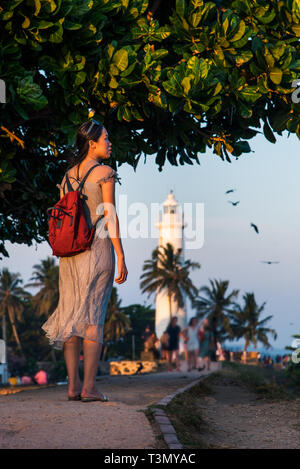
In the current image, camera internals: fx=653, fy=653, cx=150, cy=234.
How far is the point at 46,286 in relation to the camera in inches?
3142

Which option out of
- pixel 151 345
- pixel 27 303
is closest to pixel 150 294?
pixel 27 303

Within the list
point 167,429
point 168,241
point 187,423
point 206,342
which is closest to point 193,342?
point 206,342

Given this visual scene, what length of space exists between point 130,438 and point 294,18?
15.9 feet

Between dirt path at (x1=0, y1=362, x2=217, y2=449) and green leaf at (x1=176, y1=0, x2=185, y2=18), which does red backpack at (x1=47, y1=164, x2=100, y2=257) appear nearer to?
dirt path at (x1=0, y1=362, x2=217, y2=449)

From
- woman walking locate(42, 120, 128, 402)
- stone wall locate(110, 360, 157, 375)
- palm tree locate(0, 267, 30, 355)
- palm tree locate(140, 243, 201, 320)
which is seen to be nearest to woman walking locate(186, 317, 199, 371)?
stone wall locate(110, 360, 157, 375)

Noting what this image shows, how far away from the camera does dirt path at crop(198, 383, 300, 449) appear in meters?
5.96

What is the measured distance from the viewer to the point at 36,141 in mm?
8461

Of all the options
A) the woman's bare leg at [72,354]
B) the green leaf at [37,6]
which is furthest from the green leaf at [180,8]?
the woman's bare leg at [72,354]

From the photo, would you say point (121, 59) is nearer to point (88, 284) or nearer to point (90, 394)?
point (88, 284)

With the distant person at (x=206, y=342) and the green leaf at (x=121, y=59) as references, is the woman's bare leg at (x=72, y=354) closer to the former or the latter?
the green leaf at (x=121, y=59)

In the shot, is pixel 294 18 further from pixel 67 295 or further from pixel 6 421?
pixel 6 421

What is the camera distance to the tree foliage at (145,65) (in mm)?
6500

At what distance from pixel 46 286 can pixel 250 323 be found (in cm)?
2532

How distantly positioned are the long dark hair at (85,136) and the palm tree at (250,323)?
72.3 meters
